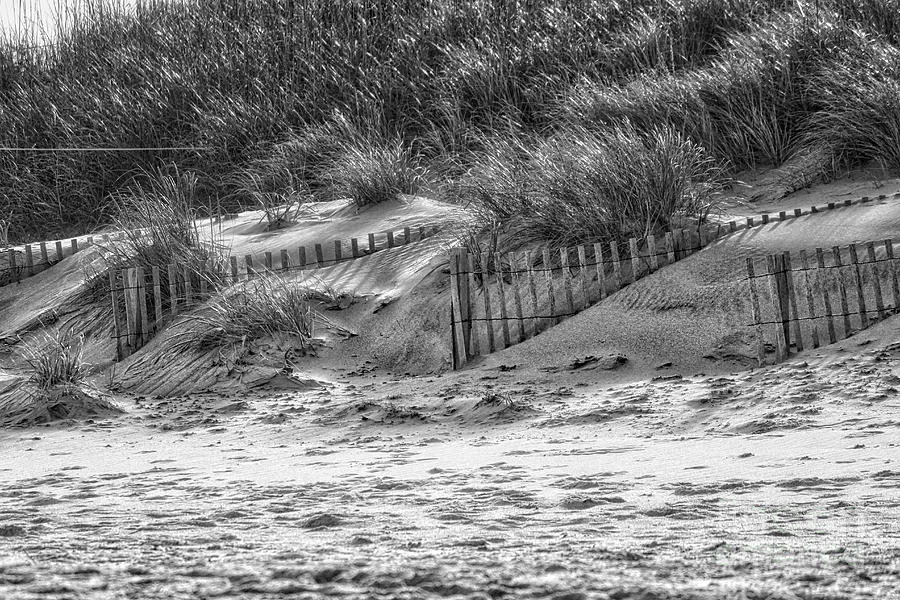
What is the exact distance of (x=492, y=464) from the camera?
4027 mm

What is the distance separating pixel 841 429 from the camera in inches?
167

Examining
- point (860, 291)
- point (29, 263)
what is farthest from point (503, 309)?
point (29, 263)

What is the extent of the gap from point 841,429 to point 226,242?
6.04 m

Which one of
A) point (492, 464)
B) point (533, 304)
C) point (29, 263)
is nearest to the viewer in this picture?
point (492, 464)

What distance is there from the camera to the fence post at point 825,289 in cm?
571

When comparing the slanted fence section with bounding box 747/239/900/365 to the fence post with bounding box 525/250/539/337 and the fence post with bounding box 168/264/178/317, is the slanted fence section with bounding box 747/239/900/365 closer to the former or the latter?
the fence post with bounding box 525/250/539/337

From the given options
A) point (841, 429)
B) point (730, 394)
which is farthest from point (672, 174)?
point (841, 429)

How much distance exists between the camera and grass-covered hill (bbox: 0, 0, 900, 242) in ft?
26.9

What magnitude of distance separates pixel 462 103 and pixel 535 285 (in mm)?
5495

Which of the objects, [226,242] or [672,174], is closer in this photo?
[672,174]

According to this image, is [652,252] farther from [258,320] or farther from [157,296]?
[157,296]

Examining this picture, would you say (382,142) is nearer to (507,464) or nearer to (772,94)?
(772,94)

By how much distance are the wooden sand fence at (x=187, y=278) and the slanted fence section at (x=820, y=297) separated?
3056 millimetres

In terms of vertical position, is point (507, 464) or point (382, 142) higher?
point (382, 142)
